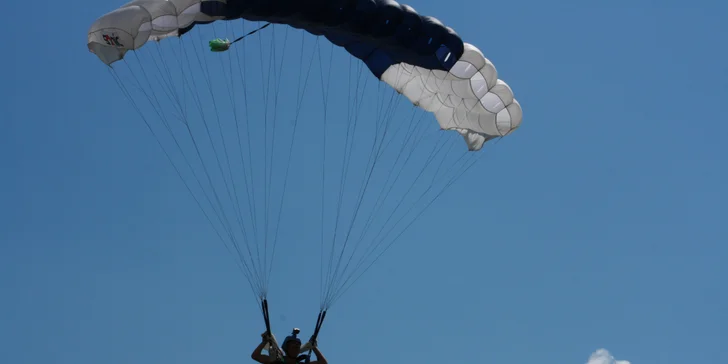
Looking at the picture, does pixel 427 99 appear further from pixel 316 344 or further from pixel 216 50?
pixel 316 344

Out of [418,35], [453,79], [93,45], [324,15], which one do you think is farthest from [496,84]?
[93,45]

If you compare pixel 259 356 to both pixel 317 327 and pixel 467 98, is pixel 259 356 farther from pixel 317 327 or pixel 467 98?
pixel 467 98

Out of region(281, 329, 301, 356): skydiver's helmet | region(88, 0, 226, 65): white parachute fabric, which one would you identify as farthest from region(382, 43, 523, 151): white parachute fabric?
region(281, 329, 301, 356): skydiver's helmet

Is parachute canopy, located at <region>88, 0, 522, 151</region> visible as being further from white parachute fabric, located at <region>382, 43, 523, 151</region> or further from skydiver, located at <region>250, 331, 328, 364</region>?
skydiver, located at <region>250, 331, 328, 364</region>

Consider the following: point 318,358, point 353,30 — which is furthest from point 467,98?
point 318,358

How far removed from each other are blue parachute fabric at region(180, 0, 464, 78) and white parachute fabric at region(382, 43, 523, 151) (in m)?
0.92

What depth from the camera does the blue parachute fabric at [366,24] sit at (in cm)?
1861

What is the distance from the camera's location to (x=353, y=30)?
62.1 feet

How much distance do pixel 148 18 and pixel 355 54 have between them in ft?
11.9

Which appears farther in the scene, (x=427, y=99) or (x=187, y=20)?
(x=427, y=99)

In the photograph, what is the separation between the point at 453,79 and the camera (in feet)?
68.7

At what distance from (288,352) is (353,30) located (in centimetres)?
526

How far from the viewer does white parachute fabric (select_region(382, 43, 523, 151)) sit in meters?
20.9

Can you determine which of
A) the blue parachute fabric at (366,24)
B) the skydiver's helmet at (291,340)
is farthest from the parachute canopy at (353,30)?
the skydiver's helmet at (291,340)
